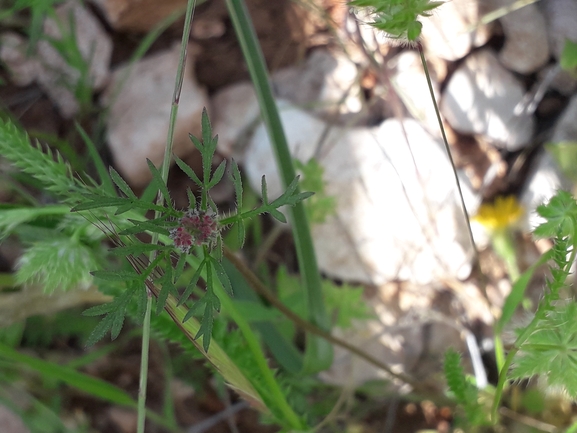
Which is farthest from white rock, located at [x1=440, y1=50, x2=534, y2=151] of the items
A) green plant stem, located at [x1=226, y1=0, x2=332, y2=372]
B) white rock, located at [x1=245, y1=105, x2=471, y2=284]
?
green plant stem, located at [x1=226, y1=0, x2=332, y2=372]

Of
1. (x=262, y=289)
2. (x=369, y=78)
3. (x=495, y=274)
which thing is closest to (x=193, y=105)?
(x=369, y=78)

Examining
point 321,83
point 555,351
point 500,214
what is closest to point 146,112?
point 321,83

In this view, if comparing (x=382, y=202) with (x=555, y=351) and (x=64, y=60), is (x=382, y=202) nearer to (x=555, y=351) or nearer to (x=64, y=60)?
(x=555, y=351)

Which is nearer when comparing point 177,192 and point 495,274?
point 495,274

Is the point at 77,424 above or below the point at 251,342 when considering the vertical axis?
below

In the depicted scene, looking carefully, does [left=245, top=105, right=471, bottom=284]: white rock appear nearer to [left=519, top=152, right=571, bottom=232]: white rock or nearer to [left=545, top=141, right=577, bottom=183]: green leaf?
[left=519, top=152, right=571, bottom=232]: white rock

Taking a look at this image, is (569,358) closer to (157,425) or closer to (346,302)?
(346,302)
